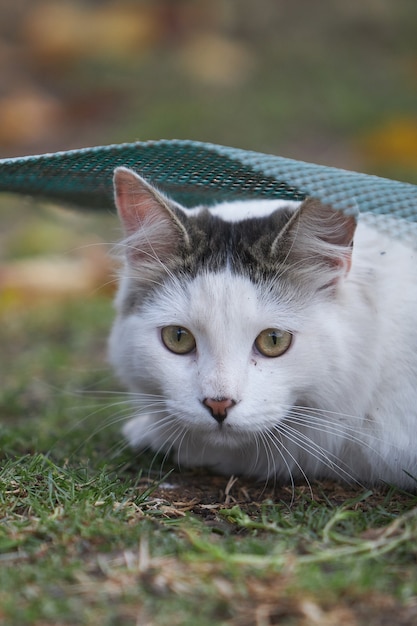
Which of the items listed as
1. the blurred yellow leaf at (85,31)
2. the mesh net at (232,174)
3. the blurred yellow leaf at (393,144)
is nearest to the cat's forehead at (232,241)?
the mesh net at (232,174)

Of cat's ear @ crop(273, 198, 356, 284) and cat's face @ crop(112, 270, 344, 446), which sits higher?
cat's ear @ crop(273, 198, 356, 284)

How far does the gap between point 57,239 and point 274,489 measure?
3.83 meters

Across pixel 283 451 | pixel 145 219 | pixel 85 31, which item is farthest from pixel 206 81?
pixel 283 451

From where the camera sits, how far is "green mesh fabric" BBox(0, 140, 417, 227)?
2484 mm

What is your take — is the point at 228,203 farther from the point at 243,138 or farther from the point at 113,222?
the point at 243,138

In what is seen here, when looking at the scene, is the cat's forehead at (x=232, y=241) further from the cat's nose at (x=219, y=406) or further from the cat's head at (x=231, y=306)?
the cat's nose at (x=219, y=406)

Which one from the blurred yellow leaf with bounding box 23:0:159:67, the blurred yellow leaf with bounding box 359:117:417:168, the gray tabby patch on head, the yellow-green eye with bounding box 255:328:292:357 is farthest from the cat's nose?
the blurred yellow leaf with bounding box 23:0:159:67

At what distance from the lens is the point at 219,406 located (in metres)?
2.17

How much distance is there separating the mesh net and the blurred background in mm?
3173

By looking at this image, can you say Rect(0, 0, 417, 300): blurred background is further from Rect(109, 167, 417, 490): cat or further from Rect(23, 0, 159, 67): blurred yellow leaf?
Rect(109, 167, 417, 490): cat

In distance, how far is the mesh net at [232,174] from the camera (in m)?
2.48

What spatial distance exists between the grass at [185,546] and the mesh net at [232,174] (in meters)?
Result: 0.87

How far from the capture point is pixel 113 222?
6.14 metres

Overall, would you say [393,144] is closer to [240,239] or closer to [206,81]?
[206,81]
